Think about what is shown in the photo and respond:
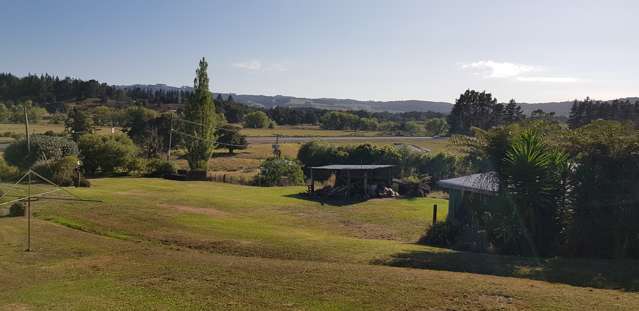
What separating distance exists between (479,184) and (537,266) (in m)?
6.54

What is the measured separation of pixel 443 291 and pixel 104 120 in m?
104

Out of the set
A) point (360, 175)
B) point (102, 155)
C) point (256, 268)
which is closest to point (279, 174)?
point (360, 175)

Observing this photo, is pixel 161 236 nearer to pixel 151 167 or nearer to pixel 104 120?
pixel 151 167

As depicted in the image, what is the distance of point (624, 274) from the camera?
1341 cm

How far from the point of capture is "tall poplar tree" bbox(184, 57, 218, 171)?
48719 mm

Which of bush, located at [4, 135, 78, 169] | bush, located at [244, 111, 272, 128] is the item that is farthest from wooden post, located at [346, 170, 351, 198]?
bush, located at [244, 111, 272, 128]

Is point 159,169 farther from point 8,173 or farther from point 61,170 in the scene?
point 8,173

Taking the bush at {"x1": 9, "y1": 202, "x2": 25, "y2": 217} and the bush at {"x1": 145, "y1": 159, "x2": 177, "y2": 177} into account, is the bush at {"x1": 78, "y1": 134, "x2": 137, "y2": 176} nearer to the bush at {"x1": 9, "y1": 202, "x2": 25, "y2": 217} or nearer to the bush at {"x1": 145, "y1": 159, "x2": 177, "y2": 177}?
the bush at {"x1": 145, "y1": 159, "x2": 177, "y2": 177}

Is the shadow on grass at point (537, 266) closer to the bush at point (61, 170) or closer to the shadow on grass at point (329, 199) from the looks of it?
the shadow on grass at point (329, 199)

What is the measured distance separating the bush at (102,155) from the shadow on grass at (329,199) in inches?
635

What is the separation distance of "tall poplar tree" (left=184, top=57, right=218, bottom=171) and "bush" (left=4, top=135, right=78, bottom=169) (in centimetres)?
1113

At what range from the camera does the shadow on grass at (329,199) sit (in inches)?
1287

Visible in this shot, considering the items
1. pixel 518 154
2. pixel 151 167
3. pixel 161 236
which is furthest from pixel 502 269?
pixel 151 167

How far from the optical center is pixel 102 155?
4194cm
